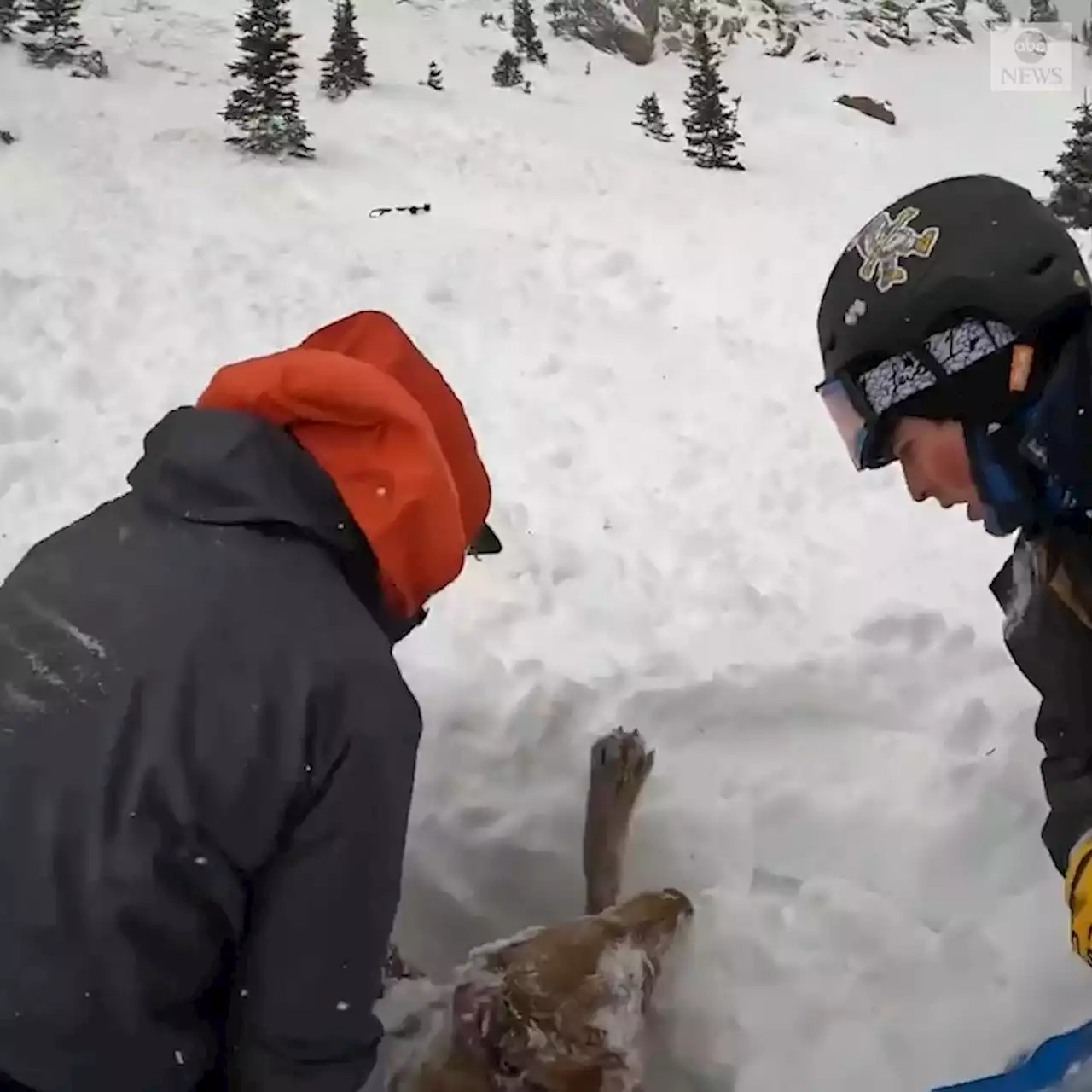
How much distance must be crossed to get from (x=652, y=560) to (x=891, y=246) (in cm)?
199

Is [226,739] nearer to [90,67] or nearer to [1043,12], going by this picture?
[90,67]

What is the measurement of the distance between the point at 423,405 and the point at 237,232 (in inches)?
223

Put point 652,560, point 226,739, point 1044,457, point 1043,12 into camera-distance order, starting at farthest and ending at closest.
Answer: point 1043,12 → point 652,560 → point 1044,457 → point 226,739

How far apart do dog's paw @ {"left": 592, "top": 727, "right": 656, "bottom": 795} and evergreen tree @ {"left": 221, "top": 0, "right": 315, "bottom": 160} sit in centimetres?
703

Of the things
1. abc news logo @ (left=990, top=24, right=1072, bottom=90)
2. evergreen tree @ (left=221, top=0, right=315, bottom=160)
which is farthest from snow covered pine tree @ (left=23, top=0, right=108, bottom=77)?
abc news logo @ (left=990, top=24, right=1072, bottom=90)

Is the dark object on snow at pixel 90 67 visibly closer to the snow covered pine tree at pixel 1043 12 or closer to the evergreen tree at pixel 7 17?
the evergreen tree at pixel 7 17

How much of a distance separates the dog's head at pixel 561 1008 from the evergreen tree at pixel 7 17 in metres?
10.4

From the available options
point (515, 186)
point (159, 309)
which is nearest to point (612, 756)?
point (159, 309)

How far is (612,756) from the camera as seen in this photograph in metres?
2.58

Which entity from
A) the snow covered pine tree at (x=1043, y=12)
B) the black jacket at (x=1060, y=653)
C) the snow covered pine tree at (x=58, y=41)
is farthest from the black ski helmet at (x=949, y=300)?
the snow covered pine tree at (x=1043, y=12)

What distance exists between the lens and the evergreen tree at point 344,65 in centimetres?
1110

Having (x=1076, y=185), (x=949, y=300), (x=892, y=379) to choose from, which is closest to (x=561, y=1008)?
(x=892, y=379)

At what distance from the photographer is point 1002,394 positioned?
5.76 feet

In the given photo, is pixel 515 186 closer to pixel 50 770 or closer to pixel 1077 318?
pixel 1077 318
